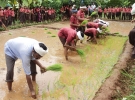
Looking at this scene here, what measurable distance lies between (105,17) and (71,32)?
1339 cm

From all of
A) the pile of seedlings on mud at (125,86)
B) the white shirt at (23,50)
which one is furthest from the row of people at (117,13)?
the white shirt at (23,50)

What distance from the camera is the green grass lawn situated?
4.73 m

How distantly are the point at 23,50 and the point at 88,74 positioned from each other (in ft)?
7.35

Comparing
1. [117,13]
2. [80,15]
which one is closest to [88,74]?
[80,15]

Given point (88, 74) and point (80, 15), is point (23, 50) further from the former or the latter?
point (80, 15)

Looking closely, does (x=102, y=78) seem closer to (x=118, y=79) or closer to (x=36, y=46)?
(x=118, y=79)

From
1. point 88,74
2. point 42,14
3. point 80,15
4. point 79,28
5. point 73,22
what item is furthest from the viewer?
point 42,14

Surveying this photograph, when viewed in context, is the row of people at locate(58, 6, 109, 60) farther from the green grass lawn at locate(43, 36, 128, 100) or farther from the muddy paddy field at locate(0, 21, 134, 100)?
the green grass lawn at locate(43, 36, 128, 100)

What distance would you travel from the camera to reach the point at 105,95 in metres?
4.57

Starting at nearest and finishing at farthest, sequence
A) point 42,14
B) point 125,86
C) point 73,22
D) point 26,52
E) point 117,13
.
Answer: point 26,52
point 125,86
point 73,22
point 42,14
point 117,13

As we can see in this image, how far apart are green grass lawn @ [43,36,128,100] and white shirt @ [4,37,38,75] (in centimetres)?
81

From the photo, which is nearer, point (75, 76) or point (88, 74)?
point (75, 76)

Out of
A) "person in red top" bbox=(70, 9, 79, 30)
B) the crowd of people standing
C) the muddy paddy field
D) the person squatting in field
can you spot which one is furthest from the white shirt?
the crowd of people standing

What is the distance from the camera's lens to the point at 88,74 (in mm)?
5918
